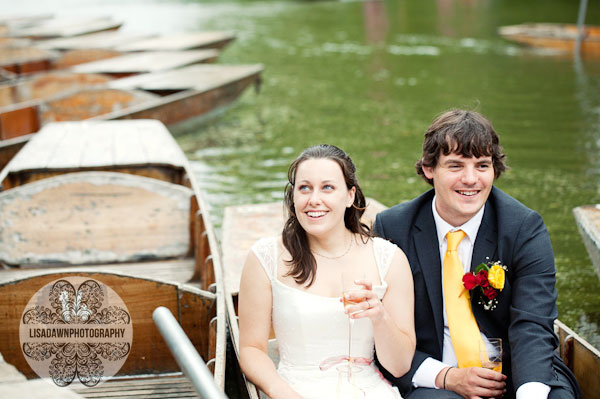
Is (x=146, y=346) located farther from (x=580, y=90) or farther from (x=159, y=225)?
(x=580, y=90)

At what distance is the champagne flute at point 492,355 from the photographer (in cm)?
207

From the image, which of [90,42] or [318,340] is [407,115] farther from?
[318,340]

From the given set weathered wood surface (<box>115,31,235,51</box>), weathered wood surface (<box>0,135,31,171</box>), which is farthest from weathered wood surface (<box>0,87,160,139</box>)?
weathered wood surface (<box>115,31,235,51</box>)

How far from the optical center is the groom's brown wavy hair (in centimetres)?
224

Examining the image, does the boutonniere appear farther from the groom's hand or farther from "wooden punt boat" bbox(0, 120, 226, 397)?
"wooden punt boat" bbox(0, 120, 226, 397)

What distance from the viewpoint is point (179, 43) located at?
13.6m

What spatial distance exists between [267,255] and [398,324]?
461 millimetres

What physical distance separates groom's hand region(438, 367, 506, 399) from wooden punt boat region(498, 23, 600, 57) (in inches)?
497

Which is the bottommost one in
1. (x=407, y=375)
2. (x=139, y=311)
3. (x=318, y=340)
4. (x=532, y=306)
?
(x=139, y=311)

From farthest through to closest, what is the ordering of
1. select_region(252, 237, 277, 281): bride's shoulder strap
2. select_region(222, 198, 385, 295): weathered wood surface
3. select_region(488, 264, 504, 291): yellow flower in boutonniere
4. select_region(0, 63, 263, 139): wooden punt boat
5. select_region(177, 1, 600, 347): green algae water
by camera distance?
select_region(0, 63, 263, 139): wooden punt boat < select_region(177, 1, 600, 347): green algae water < select_region(222, 198, 385, 295): weathered wood surface < select_region(252, 237, 277, 281): bride's shoulder strap < select_region(488, 264, 504, 291): yellow flower in boutonniere

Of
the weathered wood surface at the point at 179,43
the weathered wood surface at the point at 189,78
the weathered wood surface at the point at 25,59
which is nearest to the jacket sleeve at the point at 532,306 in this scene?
the weathered wood surface at the point at 189,78

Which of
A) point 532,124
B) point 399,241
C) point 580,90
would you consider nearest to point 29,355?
point 399,241

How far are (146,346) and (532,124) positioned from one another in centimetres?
→ 730

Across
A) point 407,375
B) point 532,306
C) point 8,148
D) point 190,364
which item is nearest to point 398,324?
point 407,375
